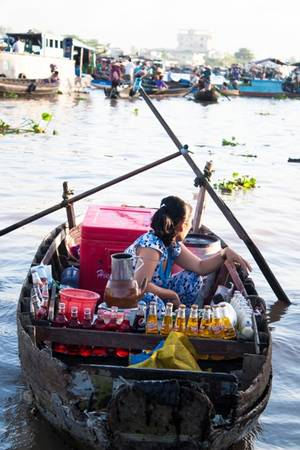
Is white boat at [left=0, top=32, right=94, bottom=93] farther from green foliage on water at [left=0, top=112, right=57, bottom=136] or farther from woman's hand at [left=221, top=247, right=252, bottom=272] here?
woman's hand at [left=221, top=247, right=252, bottom=272]

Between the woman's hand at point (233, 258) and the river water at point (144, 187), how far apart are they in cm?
96

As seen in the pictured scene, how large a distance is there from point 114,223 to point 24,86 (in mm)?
23636

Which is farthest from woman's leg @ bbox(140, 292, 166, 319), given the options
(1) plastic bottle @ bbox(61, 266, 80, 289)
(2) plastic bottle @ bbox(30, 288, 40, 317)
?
(1) plastic bottle @ bbox(61, 266, 80, 289)

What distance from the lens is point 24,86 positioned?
1107 inches

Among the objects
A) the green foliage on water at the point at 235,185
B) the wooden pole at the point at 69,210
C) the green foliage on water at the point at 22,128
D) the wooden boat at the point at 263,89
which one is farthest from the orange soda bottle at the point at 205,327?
the wooden boat at the point at 263,89

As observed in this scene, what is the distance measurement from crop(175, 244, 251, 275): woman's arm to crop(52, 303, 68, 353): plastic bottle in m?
1.00

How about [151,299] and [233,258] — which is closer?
[151,299]

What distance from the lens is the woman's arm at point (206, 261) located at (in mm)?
4961

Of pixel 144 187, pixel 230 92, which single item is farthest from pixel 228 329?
pixel 230 92

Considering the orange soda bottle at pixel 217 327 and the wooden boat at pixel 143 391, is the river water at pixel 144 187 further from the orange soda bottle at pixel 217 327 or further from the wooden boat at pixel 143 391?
the orange soda bottle at pixel 217 327

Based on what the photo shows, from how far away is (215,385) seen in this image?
3543 millimetres

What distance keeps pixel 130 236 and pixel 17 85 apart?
2377cm

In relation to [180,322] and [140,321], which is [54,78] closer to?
[140,321]

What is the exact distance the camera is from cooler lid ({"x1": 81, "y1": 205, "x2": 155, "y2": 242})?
540cm
